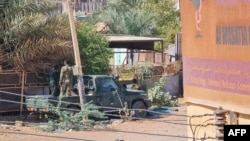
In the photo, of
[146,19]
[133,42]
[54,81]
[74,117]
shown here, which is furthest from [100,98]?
[146,19]

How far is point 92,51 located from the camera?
25.9m

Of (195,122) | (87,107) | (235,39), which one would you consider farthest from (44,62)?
(235,39)

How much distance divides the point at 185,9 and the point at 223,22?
112 cm

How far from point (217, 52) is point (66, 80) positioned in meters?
13.9

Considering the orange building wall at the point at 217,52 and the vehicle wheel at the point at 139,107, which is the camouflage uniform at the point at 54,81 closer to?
the vehicle wheel at the point at 139,107

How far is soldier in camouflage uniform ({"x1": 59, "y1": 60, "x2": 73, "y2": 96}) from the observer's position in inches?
848

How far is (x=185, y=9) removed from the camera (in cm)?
890

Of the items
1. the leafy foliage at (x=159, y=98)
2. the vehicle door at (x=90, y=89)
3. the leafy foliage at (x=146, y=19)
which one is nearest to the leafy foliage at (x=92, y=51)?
the leafy foliage at (x=159, y=98)

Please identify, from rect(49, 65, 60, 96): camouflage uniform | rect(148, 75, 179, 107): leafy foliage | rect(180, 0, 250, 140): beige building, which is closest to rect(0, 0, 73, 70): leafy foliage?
rect(49, 65, 60, 96): camouflage uniform

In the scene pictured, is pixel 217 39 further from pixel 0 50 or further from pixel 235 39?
pixel 0 50

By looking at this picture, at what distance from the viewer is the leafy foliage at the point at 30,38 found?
22.7 m

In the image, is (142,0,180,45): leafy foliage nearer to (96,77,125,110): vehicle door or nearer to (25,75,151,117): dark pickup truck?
(25,75,151,117): dark pickup truck

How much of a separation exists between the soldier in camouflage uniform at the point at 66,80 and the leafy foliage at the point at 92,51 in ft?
11.9

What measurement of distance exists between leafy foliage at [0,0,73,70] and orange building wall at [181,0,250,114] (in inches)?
561
